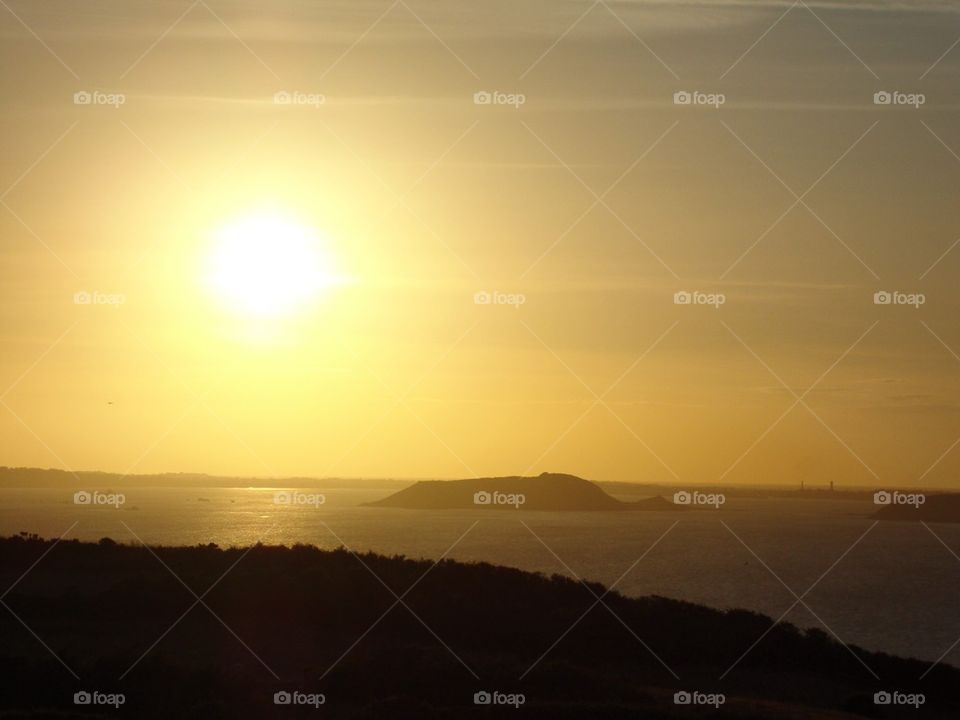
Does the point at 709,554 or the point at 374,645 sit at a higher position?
the point at 709,554

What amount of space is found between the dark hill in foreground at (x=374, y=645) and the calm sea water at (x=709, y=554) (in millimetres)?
27654

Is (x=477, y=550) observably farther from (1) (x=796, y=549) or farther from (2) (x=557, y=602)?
(2) (x=557, y=602)

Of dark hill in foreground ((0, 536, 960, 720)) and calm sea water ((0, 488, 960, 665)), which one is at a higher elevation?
calm sea water ((0, 488, 960, 665))

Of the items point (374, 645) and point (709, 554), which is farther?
point (709, 554)

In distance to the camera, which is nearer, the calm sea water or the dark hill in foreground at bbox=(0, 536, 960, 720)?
the dark hill in foreground at bbox=(0, 536, 960, 720)

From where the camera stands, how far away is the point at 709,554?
116938 millimetres

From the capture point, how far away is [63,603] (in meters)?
26.9

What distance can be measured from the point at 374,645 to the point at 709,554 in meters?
96.9

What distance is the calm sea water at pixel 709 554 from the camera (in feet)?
230

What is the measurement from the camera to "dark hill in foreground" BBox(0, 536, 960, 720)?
19922 mm

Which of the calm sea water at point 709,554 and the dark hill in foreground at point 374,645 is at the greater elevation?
the calm sea water at point 709,554

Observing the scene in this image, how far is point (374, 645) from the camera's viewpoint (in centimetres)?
2503

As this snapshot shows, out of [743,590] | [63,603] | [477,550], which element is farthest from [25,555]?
[477,550]

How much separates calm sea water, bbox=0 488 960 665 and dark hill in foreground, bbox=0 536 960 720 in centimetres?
2765
